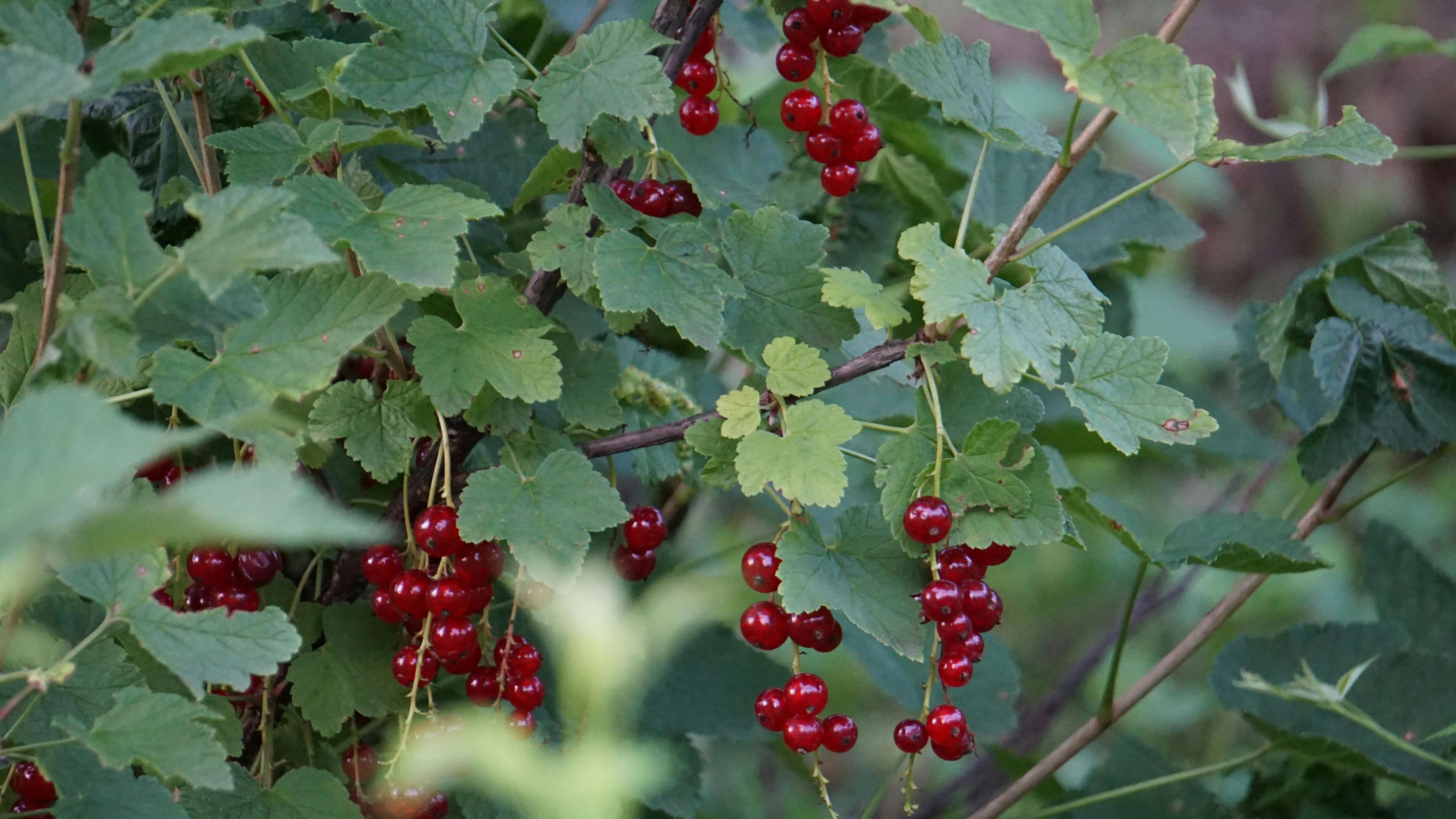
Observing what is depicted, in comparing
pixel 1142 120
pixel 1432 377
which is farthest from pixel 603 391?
pixel 1432 377

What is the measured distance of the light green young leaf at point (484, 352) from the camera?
0.55 meters

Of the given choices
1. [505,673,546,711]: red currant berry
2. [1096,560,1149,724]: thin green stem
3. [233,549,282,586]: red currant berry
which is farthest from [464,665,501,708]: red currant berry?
[1096,560,1149,724]: thin green stem

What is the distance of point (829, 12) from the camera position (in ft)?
2.05

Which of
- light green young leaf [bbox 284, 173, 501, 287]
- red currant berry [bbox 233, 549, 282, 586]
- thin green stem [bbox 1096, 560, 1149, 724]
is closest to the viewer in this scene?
light green young leaf [bbox 284, 173, 501, 287]

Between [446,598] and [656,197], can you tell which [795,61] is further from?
[446,598]

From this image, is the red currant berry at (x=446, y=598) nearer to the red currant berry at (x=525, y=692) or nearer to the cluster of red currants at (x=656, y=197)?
the red currant berry at (x=525, y=692)

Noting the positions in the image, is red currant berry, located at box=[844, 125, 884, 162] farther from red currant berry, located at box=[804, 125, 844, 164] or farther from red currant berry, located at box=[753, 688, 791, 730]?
red currant berry, located at box=[753, 688, 791, 730]

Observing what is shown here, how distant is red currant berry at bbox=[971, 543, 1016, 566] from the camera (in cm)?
59

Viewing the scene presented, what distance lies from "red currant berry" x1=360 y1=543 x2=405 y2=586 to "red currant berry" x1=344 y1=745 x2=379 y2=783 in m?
0.11

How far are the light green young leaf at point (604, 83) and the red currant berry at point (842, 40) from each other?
112 millimetres

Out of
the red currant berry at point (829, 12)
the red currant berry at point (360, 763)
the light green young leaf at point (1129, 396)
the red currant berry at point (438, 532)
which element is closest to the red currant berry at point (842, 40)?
the red currant berry at point (829, 12)

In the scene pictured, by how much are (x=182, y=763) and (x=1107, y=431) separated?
1.40ft

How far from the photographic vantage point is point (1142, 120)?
0.47 meters

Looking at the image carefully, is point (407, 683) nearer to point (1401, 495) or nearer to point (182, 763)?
point (182, 763)
